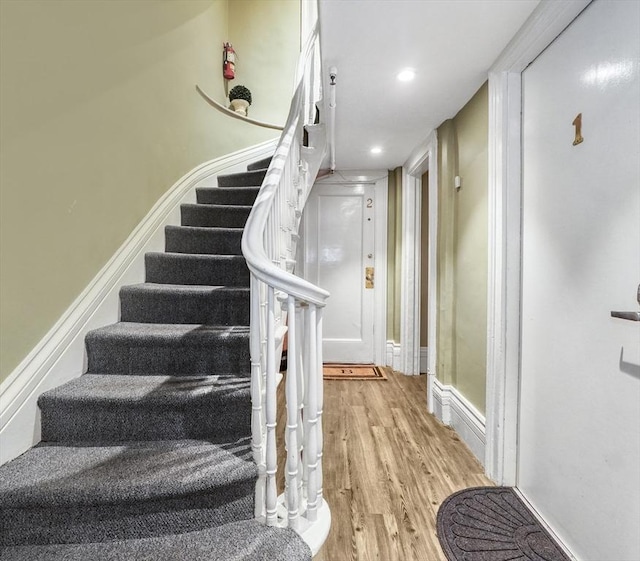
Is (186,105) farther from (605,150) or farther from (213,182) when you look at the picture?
(605,150)

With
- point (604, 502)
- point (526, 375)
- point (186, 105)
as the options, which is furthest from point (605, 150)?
point (186, 105)

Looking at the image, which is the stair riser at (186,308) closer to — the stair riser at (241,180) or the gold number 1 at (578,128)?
the stair riser at (241,180)

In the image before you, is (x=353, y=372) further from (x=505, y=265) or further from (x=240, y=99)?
(x=240, y=99)

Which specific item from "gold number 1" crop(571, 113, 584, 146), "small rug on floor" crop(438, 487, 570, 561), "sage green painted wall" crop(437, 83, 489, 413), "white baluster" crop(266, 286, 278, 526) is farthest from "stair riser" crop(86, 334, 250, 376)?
"gold number 1" crop(571, 113, 584, 146)

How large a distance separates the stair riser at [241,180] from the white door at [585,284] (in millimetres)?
2038

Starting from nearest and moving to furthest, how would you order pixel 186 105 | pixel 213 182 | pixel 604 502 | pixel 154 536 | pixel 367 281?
pixel 154 536, pixel 604 502, pixel 186 105, pixel 213 182, pixel 367 281

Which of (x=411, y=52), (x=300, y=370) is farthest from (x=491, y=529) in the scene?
(x=411, y=52)

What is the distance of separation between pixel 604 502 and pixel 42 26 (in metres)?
2.83

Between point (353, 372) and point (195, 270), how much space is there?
2.20m

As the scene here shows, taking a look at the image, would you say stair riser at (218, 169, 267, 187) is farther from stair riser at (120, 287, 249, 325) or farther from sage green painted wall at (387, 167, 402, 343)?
sage green painted wall at (387, 167, 402, 343)

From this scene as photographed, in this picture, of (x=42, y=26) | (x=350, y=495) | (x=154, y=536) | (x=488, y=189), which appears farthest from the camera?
(x=488, y=189)

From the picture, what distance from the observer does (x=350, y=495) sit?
162 cm

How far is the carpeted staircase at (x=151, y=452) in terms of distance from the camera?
3.13 feet

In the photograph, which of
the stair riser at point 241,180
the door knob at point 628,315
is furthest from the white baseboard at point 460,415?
the stair riser at point 241,180
